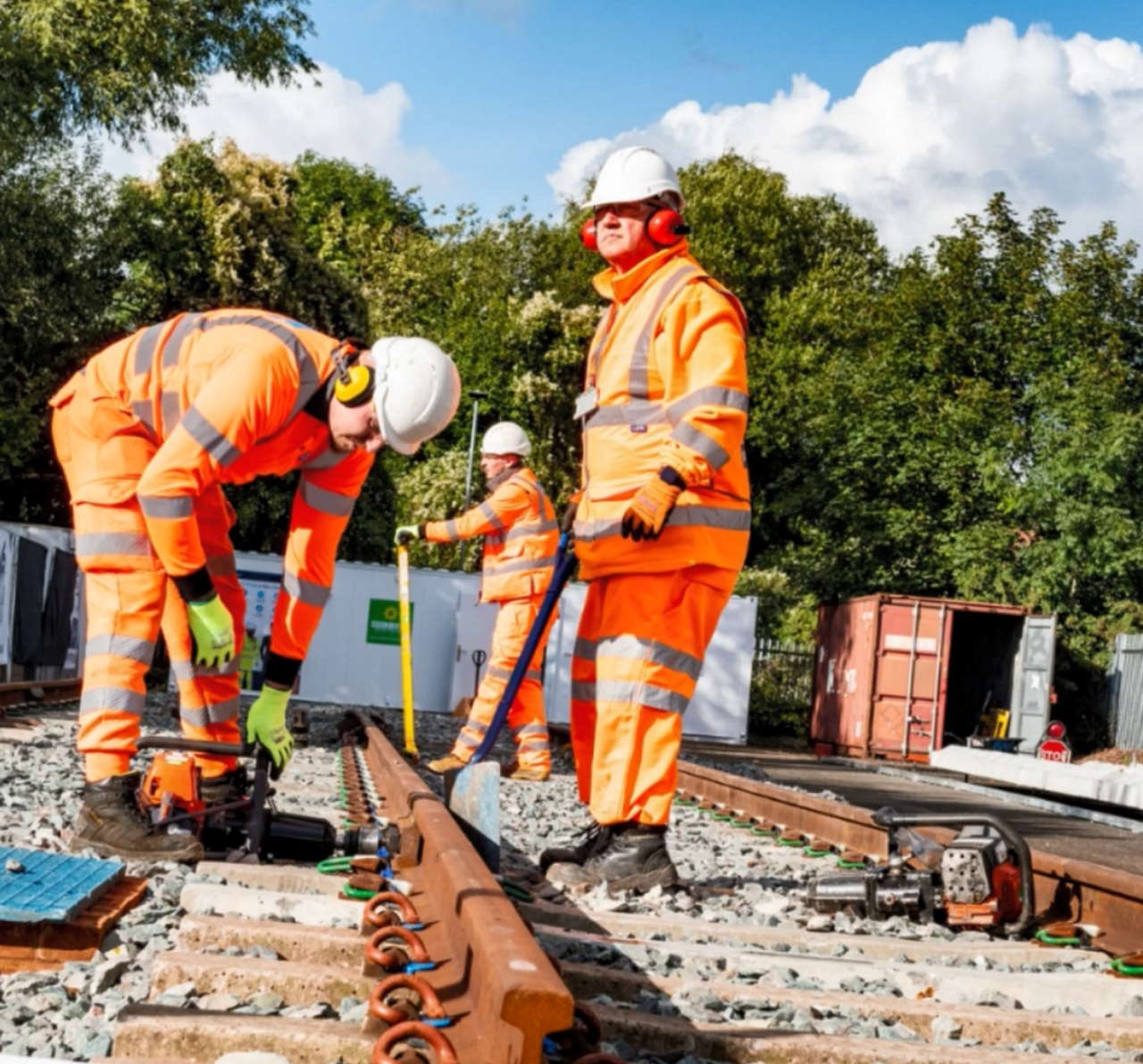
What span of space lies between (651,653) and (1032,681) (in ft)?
69.8

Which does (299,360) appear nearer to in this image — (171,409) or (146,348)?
(171,409)

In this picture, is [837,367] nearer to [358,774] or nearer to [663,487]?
[358,774]

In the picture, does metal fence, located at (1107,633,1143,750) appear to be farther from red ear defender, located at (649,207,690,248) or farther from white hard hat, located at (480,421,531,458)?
red ear defender, located at (649,207,690,248)

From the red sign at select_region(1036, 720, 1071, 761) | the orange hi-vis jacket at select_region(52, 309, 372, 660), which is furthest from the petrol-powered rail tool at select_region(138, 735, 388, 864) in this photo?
the red sign at select_region(1036, 720, 1071, 761)

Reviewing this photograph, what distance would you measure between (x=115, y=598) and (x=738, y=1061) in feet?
9.05

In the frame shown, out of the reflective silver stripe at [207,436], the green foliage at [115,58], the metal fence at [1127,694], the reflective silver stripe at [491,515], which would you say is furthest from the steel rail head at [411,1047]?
the metal fence at [1127,694]

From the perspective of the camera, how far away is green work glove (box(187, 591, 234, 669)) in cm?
480

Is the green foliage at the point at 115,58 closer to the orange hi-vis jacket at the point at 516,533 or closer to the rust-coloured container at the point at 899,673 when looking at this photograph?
the orange hi-vis jacket at the point at 516,533

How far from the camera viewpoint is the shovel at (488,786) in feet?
15.1

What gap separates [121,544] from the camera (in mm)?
4934

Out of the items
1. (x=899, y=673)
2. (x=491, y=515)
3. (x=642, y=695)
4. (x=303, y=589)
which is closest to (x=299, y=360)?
(x=303, y=589)

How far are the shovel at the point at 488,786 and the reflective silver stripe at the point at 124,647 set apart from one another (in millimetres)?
1012

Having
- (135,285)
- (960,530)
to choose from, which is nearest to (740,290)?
(960,530)

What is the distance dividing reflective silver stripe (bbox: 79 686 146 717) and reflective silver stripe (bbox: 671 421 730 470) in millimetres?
1765
